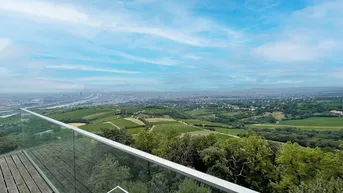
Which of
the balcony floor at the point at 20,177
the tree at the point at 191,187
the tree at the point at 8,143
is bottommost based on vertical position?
the balcony floor at the point at 20,177

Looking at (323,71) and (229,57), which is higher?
(229,57)

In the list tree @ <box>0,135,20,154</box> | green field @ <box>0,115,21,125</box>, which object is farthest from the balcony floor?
green field @ <box>0,115,21,125</box>

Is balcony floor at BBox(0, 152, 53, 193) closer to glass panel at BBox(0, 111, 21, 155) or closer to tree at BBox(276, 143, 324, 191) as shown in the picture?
glass panel at BBox(0, 111, 21, 155)

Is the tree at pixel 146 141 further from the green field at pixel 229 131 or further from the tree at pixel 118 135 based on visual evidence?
the green field at pixel 229 131

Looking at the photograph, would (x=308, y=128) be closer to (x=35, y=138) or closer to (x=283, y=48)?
(x=283, y=48)

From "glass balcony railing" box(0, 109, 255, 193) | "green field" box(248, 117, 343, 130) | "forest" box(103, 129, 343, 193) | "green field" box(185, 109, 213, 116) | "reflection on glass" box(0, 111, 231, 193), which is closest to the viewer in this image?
"glass balcony railing" box(0, 109, 255, 193)

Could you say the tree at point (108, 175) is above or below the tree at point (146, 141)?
above

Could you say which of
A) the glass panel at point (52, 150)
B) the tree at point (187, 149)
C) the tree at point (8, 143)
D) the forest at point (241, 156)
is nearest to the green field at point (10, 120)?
the tree at point (8, 143)

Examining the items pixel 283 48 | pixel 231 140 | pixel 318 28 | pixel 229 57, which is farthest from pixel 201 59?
pixel 231 140
